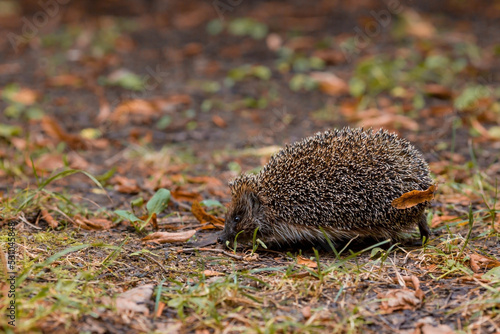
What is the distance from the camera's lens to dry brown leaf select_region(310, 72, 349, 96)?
1054 cm

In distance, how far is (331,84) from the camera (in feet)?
34.9

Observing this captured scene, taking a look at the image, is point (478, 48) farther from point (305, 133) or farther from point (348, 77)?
point (305, 133)

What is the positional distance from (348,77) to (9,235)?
26.5 ft

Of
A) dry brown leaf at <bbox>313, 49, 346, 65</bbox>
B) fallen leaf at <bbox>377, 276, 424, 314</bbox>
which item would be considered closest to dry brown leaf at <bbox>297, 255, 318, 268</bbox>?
fallen leaf at <bbox>377, 276, 424, 314</bbox>

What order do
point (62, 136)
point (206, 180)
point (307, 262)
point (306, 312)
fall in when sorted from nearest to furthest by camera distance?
point (306, 312)
point (307, 262)
point (206, 180)
point (62, 136)

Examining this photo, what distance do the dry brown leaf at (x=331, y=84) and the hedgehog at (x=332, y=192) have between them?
5.31 meters

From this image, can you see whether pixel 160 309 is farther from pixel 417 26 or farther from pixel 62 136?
pixel 417 26

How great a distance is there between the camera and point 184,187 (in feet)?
22.4

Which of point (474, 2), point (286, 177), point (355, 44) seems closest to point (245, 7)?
point (355, 44)

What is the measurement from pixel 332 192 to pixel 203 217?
149 cm

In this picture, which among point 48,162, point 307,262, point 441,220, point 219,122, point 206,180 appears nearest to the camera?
point 307,262

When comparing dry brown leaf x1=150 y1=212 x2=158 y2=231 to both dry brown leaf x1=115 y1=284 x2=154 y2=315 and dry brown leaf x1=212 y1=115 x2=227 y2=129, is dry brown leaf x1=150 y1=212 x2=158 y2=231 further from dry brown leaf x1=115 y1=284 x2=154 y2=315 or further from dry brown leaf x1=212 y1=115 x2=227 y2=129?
dry brown leaf x1=212 y1=115 x2=227 y2=129

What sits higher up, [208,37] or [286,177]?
[208,37]

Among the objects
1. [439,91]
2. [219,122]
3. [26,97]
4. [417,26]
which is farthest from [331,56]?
[26,97]
